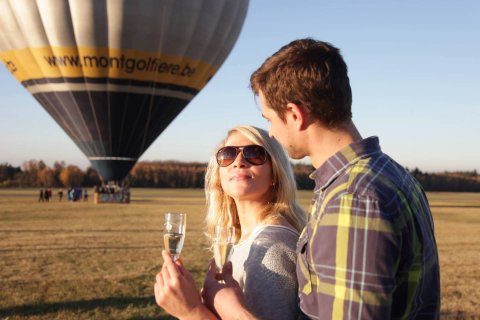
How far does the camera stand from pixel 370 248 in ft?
4.36

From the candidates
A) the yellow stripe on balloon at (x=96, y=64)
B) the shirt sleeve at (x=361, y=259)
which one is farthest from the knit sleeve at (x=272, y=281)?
the yellow stripe on balloon at (x=96, y=64)

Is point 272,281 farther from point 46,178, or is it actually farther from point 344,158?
point 46,178

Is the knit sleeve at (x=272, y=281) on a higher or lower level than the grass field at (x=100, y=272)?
higher

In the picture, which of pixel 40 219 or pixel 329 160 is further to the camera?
pixel 40 219

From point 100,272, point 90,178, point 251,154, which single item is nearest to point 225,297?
point 251,154

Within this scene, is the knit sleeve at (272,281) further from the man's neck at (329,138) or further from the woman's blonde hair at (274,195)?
the man's neck at (329,138)

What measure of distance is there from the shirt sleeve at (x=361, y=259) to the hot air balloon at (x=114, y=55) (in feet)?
67.1

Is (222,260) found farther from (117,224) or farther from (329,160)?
(117,224)

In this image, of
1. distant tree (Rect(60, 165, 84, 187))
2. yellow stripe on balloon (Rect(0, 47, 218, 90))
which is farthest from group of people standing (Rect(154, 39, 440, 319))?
distant tree (Rect(60, 165, 84, 187))

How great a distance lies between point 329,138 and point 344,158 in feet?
0.29

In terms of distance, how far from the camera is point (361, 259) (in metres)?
1.34

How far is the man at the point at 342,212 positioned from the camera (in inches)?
52.8

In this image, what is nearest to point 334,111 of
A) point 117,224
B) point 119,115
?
point 117,224

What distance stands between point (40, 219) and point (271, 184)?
20.2 meters
